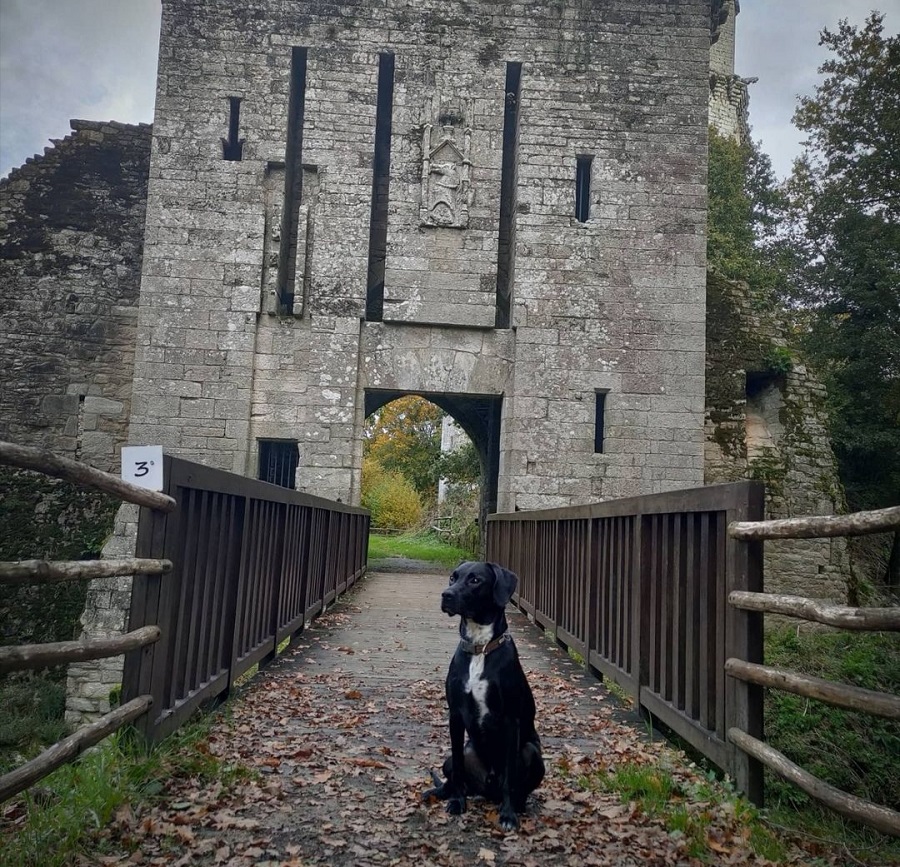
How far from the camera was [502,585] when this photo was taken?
9.77ft

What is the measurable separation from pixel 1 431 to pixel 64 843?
1131 cm

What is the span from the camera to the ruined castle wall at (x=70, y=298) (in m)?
12.1

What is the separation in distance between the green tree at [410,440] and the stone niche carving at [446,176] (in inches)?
448

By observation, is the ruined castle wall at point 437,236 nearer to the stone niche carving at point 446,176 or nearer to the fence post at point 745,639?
the stone niche carving at point 446,176

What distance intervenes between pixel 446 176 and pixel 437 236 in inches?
36.6

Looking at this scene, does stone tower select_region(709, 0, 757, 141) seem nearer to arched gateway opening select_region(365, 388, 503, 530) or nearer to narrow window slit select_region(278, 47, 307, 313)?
arched gateway opening select_region(365, 388, 503, 530)

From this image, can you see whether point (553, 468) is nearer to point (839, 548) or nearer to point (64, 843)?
point (839, 548)

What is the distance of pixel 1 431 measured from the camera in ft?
39.6

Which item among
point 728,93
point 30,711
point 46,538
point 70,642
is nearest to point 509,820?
point 70,642

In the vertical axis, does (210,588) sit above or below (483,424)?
below

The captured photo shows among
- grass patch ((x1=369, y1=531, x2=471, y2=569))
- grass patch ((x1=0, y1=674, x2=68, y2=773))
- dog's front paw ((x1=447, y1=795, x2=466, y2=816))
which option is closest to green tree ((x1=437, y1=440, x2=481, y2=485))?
grass patch ((x1=369, y1=531, x2=471, y2=569))

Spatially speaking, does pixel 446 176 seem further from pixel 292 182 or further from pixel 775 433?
pixel 775 433

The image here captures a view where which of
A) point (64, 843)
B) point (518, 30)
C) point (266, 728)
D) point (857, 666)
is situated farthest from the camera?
point (518, 30)

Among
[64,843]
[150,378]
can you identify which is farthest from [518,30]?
[64,843]
